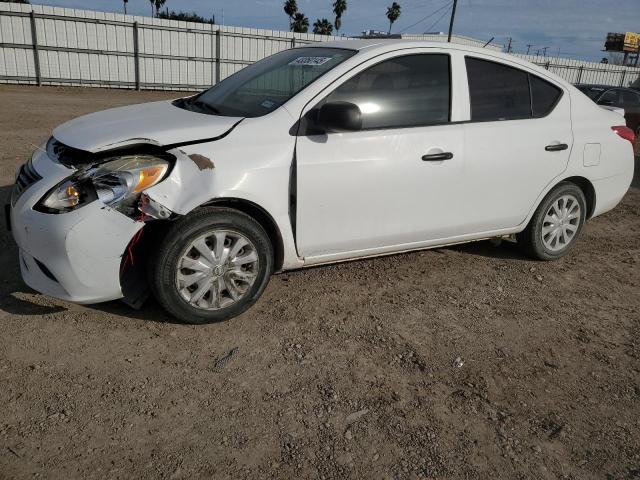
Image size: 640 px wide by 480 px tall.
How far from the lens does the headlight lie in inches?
114

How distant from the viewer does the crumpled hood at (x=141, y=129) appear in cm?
310

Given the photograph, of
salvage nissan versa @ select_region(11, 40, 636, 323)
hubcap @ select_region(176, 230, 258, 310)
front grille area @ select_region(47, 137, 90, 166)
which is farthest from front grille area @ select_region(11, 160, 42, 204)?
hubcap @ select_region(176, 230, 258, 310)

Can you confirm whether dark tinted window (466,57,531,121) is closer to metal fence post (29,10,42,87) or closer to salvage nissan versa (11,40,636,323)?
salvage nissan versa (11,40,636,323)

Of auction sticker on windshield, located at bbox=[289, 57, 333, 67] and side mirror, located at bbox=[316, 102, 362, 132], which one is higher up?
auction sticker on windshield, located at bbox=[289, 57, 333, 67]

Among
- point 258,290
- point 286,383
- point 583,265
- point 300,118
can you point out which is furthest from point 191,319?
point 583,265

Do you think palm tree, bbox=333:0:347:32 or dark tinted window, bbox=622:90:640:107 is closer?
dark tinted window, bbox=622:90:640:107

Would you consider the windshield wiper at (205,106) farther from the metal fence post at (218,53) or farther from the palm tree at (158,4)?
the palm tree at (158,4)

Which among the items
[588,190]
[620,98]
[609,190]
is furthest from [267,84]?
[620,98]

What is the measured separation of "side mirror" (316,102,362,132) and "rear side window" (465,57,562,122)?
3.76ft

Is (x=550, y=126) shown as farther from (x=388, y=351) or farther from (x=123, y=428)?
(x=123, y=428)

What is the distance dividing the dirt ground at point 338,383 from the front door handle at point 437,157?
3.24 ft

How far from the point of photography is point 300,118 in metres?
3.34

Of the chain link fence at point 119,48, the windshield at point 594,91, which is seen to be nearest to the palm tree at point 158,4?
the chain link fence at point 119,48

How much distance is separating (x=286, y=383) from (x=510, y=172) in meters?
2.48
